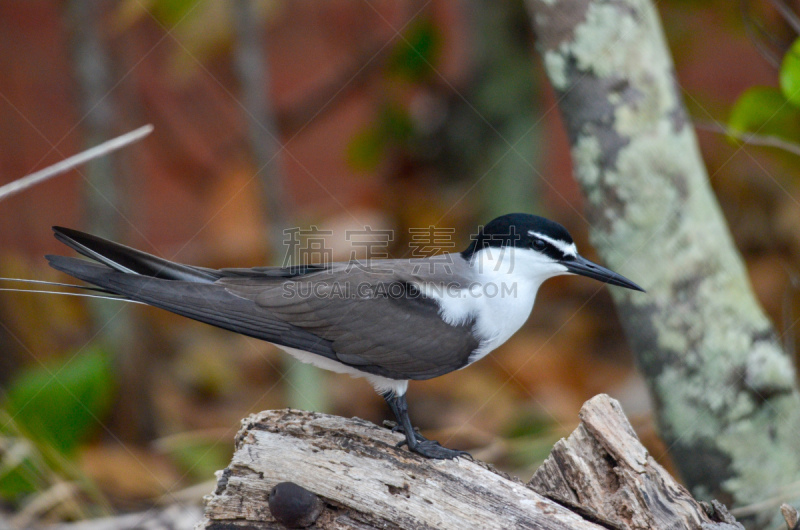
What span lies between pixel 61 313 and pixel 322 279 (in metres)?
3.75

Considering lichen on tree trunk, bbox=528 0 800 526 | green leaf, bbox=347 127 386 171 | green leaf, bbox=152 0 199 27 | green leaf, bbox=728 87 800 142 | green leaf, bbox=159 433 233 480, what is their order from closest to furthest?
lichen on tree trunk, bbox=528 0 800 526
green leaf, bbox=728 87 800 142
green leaf, bbox=152 0 199 27
green leaf, bbox=159 433 233 480
green leaf, bbox=347 127 386 171

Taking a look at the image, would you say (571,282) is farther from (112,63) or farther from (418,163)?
(112,63)

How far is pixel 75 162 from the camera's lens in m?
2.39

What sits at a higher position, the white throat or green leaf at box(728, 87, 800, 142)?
green leaf at box(728, 87, 800, 142)

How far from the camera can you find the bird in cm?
297

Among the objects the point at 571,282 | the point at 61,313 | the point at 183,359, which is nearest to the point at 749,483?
the point at 571,282

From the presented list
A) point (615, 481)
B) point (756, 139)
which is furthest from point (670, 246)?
point (615, 481)

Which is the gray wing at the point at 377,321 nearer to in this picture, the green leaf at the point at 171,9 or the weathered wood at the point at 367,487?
the weathered wood at the point at 367,487

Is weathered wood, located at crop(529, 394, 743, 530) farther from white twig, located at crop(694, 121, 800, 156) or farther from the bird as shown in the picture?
white twig, located at crop(694, 121, 800, 156)

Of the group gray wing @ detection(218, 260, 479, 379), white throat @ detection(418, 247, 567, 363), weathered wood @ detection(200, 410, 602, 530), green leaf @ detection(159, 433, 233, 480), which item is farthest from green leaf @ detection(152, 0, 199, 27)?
weathered wood @ detection(200, 410, 602, 530)

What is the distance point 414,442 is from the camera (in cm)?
309

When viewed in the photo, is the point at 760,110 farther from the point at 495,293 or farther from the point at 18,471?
the point at 18,471

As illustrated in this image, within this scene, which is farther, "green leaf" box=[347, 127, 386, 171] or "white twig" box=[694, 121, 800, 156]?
"green leaf" box=[347, 127, 386, 171]

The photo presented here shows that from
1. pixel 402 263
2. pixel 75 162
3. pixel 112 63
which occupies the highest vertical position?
pixel 112 63
